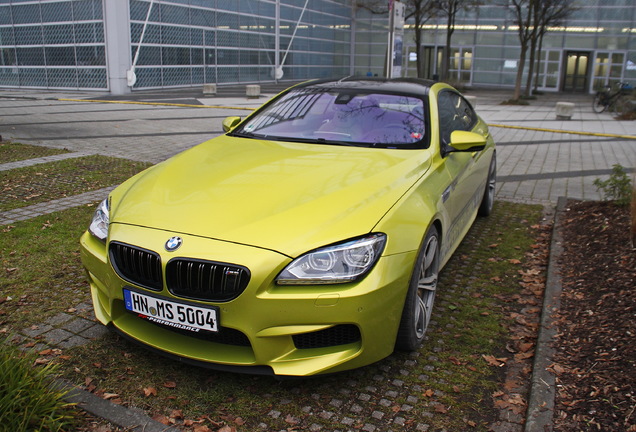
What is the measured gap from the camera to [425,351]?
3436 millimetres

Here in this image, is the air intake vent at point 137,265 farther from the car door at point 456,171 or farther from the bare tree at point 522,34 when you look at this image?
the bare tree at point 522,34

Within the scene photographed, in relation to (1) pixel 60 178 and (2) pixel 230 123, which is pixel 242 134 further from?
(1) pixel 60 178

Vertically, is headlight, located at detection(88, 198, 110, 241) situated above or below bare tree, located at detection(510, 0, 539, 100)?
below

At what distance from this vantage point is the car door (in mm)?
4133

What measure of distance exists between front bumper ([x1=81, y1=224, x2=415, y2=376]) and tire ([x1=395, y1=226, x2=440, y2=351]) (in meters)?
0.11

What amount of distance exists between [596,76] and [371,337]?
36.1 meters

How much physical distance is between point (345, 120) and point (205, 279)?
6.81 ft

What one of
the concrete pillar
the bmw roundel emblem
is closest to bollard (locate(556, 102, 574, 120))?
the concrete pillar

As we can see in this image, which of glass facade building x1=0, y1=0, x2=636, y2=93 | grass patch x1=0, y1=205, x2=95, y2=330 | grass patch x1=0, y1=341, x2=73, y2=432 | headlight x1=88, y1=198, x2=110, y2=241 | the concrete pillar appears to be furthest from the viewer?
glass facade building x1=0, y1=0, x2=636, y2=93

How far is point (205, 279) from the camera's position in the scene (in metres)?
2.73

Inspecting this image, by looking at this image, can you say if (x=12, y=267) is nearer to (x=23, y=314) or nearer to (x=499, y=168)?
(x=23, y=314)

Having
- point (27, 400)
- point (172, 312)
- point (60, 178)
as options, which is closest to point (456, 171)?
point (172, 312)

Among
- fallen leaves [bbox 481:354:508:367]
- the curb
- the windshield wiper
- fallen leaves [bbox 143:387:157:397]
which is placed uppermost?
the windshield wiper

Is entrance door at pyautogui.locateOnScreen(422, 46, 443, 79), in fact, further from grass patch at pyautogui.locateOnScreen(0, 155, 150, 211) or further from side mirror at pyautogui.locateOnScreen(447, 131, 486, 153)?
side mirror at pyautogui.locateOnScreen(447, 131, 486, 153)
